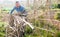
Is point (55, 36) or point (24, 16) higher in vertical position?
point (24, 16)

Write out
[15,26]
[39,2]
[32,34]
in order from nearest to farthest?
1. [39,2]
2. [15,26]
3. [32,34]

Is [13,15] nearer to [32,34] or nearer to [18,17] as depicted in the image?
[18,17]

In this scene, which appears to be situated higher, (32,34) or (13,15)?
(13,15)

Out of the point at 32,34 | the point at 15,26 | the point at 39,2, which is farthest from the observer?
the point at 32,34

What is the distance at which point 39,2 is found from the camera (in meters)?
5.02

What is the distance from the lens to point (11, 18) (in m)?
5.58

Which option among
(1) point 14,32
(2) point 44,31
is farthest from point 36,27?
(1) point 14,32

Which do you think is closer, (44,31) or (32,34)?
(44,31)

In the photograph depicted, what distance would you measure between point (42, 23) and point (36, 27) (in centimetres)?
38

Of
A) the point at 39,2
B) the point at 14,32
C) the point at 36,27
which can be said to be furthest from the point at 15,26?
the point at 39,2

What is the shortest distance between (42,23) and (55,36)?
2.10 feet

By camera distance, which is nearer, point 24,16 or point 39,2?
point 39,2

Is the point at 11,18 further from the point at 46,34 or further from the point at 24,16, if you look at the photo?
the point at 46,34

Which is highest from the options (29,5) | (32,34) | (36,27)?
(29,5)
